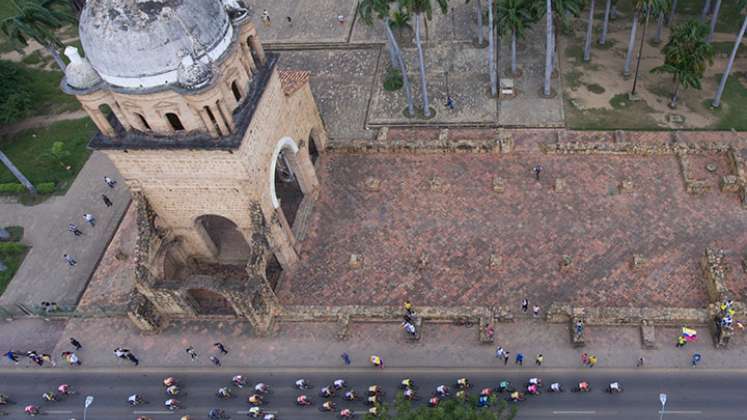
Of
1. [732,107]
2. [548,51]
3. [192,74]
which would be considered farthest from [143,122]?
[732,107]

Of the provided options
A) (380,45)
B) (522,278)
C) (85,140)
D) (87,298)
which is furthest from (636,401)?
(85,140)

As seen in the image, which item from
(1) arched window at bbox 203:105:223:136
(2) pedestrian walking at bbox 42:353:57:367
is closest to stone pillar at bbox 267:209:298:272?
(1) arched window at bbox 203:105:223:136

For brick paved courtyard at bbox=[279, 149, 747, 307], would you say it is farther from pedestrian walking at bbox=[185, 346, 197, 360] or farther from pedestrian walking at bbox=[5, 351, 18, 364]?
pedestrian walking at bbox=[5, 351, 18, 364]

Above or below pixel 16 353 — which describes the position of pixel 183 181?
above

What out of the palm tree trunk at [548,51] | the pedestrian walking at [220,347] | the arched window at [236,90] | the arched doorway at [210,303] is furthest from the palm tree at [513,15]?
the pedestrian walking at [220,347]

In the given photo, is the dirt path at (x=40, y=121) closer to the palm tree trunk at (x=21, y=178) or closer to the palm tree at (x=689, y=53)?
the palm tree trunk at (x=21, y=178)

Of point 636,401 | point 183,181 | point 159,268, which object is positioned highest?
point 183,181

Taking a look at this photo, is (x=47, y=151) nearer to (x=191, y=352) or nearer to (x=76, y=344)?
(x=76, y=344)

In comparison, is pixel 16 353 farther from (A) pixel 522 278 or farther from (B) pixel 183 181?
(A) pixel 522 278
